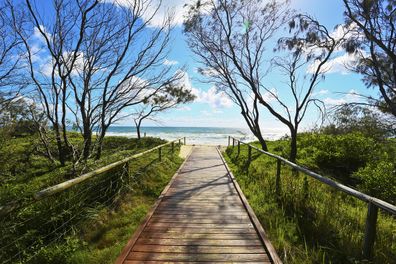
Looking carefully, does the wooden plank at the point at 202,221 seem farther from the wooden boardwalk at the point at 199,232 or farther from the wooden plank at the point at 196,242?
the wooden plank at the point at 196,242

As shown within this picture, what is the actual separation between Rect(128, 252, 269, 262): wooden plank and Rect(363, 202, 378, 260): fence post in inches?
40.1

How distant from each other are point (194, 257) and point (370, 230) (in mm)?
1846

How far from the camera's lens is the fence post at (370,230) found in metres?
2.67

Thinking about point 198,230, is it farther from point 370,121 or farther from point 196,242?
point 370,121

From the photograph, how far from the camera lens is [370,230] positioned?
2.74 m

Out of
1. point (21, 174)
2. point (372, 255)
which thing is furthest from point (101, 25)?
point (372, 255)

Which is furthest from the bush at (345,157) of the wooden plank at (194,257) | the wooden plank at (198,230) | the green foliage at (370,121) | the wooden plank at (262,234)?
the wooden plank at (194,257)

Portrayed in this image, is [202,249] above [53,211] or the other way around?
the other way around

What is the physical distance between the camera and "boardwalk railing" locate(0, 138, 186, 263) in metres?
2.91

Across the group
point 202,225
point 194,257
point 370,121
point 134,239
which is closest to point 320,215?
point 202,225

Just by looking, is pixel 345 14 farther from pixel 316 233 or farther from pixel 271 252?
pixel 271 252

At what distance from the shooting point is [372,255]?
282 cm

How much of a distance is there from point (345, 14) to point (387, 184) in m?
6.65

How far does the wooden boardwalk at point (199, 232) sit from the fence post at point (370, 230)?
0.90 metres
